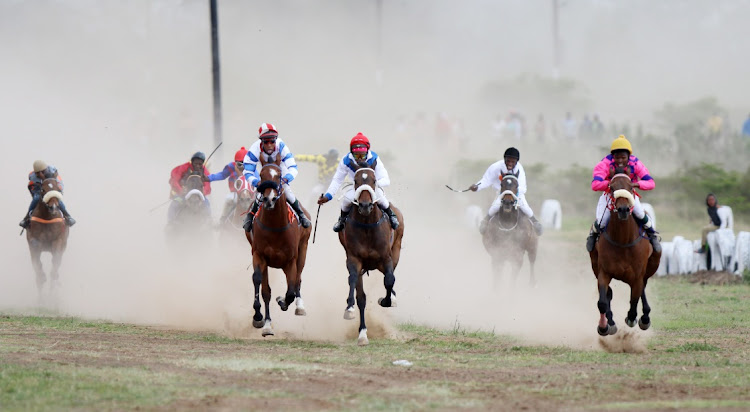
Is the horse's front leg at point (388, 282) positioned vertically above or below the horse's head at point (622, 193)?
below

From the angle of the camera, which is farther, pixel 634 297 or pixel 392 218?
pixel 392 218

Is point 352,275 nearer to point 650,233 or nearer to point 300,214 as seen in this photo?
point 300,214

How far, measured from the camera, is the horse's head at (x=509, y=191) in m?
22.8

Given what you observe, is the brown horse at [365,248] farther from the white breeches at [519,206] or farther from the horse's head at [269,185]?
the white breeches at [519,206]

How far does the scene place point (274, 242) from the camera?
1723cm

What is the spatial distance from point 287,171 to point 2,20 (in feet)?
131

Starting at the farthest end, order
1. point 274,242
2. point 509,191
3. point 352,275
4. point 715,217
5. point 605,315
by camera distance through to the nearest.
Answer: point 715,217
point 509,191
point 274,242
point 352,275
point 605,315

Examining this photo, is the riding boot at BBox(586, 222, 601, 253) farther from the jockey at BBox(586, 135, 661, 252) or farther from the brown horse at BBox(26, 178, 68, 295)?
the brown horse at BBox(26, 178, 68, 295)

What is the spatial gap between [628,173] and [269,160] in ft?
17.5

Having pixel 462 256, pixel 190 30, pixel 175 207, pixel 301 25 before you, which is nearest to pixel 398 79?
pixel 301 25

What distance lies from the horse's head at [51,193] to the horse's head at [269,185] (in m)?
9.02

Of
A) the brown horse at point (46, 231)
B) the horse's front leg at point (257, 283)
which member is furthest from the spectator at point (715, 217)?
the brown horse at point (46, 231)

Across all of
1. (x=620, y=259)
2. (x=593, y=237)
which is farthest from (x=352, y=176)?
(x=620, y=259)

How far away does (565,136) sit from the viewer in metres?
62.9
